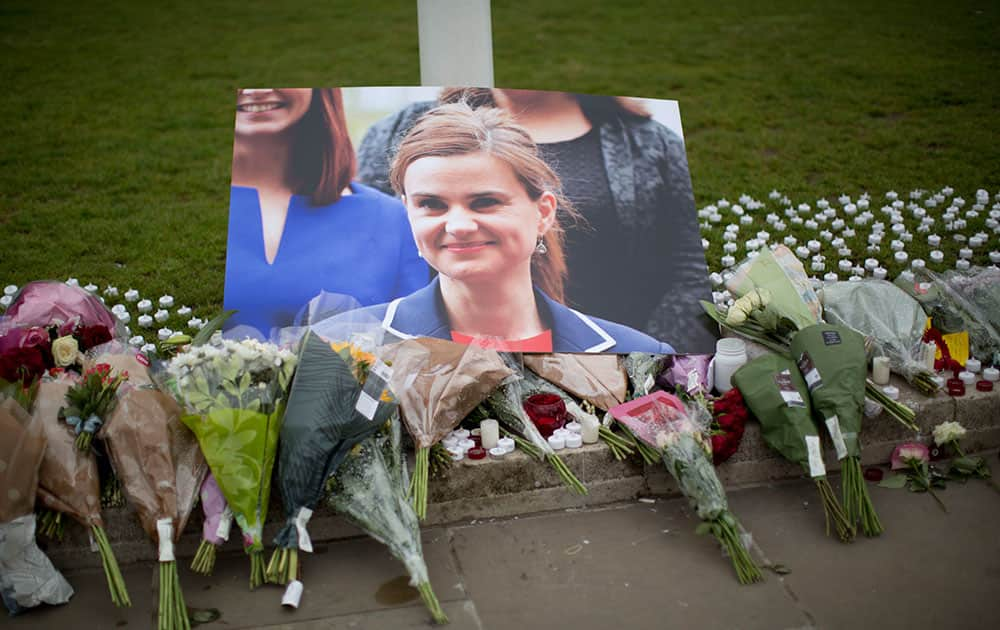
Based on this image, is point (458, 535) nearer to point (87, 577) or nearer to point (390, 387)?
point (390, 387)

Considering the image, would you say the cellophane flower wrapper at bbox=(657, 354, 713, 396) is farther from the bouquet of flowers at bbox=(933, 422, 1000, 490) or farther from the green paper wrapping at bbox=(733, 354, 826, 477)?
the bouquet of flowers at bbox=(933, 422, 1000, 490)

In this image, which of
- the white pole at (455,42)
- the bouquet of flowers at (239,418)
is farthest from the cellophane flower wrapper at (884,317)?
the bouquet of flowers at (239,418)

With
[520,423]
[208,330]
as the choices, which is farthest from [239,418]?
[520,423]

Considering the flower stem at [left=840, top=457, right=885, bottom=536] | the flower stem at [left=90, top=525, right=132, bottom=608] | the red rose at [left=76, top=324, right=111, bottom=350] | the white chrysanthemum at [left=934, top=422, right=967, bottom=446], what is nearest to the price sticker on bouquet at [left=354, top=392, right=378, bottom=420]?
the flower stem at [left=90, top=525, right=132, bottom=608]

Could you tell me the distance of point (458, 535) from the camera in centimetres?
387

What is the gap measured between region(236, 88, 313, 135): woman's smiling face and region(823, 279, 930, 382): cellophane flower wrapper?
2600 mm

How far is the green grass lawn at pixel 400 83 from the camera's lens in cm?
661

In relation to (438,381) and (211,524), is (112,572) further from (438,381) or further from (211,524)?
(438,381)

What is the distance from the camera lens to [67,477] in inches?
141

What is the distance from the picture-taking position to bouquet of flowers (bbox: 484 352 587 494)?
3.91 m

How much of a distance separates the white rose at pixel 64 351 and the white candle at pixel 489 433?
1.57m

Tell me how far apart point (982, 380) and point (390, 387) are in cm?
242

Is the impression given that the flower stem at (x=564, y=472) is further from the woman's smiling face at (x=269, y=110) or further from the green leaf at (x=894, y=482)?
the woman's smiling face at (x=269, y=110)

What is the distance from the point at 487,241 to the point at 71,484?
207cm
